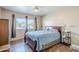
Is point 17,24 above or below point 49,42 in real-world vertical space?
above

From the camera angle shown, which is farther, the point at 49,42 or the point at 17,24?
the point at 49,42

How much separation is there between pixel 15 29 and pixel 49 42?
4.91 ft

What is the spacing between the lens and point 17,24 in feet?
5.37

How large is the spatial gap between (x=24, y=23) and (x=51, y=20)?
897mm

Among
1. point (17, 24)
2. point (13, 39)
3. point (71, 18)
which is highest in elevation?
point (71, 18)
